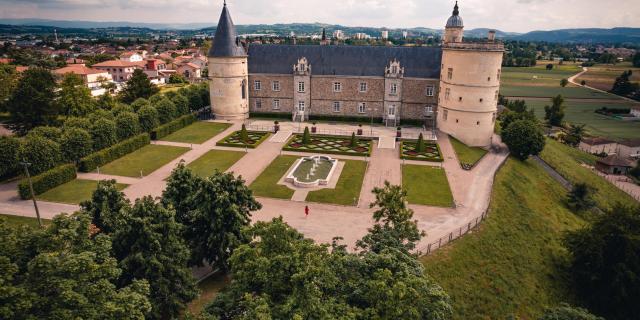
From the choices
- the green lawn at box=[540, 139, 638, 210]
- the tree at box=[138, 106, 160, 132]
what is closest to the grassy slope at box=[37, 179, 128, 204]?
the tree at box=[138, 106, 160, 132]

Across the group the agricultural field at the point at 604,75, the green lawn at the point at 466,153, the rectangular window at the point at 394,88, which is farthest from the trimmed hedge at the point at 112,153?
the agricultural field at the point at 604,75

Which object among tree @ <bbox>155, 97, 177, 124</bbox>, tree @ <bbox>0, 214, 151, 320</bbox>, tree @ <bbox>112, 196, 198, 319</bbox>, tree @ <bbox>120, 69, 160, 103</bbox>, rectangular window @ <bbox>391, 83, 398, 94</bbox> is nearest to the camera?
tree @ <bbox>0, 214, 151, 320</bbox>

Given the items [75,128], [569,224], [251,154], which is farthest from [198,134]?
[569,224]

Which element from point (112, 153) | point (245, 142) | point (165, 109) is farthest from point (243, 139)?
point (112, 153)

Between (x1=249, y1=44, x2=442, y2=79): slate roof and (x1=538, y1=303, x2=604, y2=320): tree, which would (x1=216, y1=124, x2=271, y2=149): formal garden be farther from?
(x1=538, y1=303, x2=604, y2=320): tree

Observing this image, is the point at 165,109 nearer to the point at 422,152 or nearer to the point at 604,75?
the point at 422,152

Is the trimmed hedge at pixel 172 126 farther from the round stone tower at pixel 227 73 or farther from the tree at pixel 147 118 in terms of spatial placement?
the round stone tower at pixel 227 73

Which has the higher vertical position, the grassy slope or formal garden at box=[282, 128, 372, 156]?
formal garden at box=[282, 128, 372, 156]
